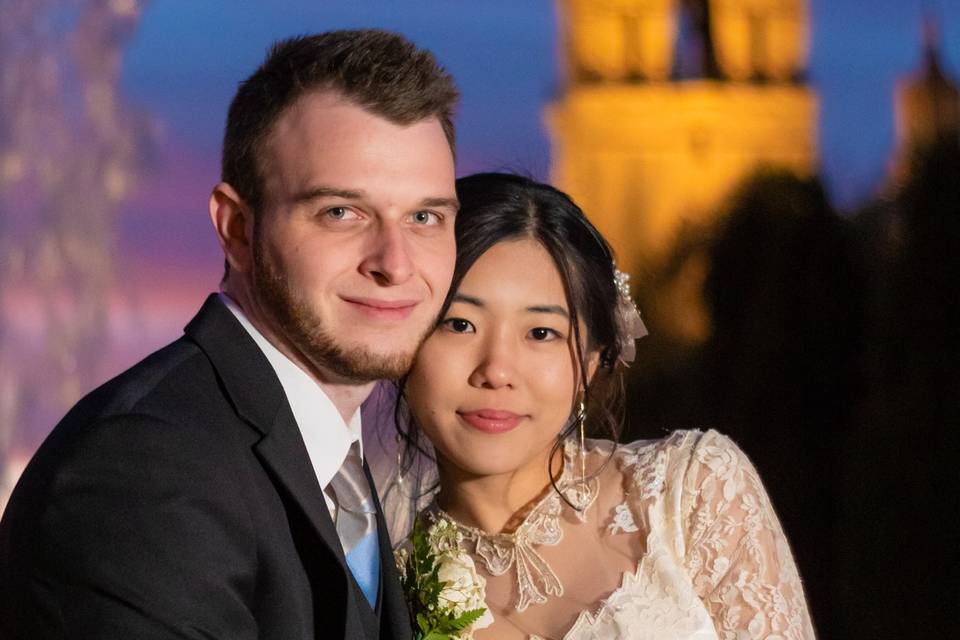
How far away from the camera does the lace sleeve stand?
2.54 meters

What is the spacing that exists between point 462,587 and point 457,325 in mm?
454

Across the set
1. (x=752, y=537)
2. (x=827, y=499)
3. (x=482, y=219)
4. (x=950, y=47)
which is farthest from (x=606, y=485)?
(x=950, y=47)

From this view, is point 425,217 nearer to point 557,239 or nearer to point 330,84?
point 330,84

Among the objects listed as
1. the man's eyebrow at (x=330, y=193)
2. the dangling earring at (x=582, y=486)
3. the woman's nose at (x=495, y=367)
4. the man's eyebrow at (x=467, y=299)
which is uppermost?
the man's eyebrow at (x=330, y=193)

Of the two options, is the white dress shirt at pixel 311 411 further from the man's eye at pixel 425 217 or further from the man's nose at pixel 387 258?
the man's eye at pixel 425 217

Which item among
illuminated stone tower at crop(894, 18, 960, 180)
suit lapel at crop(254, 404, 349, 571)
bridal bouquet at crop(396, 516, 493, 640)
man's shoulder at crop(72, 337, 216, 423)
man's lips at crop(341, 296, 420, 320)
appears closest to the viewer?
man's shoulder at crop(72, 337, 216, 423)

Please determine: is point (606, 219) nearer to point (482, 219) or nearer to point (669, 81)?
point (669, 81)

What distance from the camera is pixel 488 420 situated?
8.44ft

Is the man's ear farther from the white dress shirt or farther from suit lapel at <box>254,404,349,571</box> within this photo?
suit lapel at <box>254,404,349,571</box>

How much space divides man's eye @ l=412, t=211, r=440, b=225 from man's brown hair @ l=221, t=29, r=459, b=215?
13 cm

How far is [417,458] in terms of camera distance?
299cm

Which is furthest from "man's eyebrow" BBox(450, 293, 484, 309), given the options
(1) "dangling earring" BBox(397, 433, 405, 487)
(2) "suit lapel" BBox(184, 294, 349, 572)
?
(2) "suit lapel" BBox(184, 294, 349, 572)

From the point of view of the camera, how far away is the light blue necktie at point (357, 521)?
7.18 ft

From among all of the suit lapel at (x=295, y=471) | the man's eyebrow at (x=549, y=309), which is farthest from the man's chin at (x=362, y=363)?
the man's eyebrow at (x=549, y=309)
